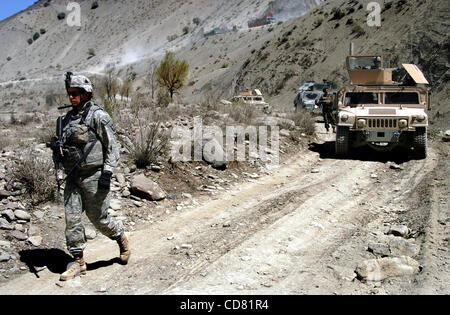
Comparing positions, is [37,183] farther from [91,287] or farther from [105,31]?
[105,31]

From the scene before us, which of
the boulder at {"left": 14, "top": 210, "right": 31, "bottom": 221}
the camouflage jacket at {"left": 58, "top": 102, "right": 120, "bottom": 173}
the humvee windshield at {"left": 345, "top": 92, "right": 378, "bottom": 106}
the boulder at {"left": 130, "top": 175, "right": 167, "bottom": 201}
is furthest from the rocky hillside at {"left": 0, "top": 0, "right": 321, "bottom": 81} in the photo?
the camouflage jacket at {"left": 58, "top": 102, "right": 120, "bottom": 173}

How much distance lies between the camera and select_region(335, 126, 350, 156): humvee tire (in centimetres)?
959

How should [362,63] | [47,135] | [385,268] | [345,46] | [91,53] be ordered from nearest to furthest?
[385,268], [47,135], [362,63], [345,46], [91,53]

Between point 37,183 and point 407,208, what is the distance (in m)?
4.95

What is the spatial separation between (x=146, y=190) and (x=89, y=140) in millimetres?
2309

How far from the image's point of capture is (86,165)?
12.1 feet

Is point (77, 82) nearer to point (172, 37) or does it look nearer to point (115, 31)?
point (172, 37)

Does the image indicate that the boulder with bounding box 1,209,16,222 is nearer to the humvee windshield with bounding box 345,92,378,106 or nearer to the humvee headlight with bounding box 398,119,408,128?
the humvee headlight with bounding box 398,119,408,128

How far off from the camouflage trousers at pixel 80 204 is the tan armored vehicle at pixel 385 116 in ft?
22.4

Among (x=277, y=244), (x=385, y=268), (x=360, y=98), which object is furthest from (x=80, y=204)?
(x=360, y=98)

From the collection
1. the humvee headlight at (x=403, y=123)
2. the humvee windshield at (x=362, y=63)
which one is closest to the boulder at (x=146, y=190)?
the humvee headlight at (x=403, y=123)

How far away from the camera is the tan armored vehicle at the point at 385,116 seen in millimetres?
9039

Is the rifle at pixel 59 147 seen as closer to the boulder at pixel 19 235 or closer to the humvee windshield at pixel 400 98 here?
the boulder at pixel 19 235

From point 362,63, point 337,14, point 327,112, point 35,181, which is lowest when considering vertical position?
point 35,181
